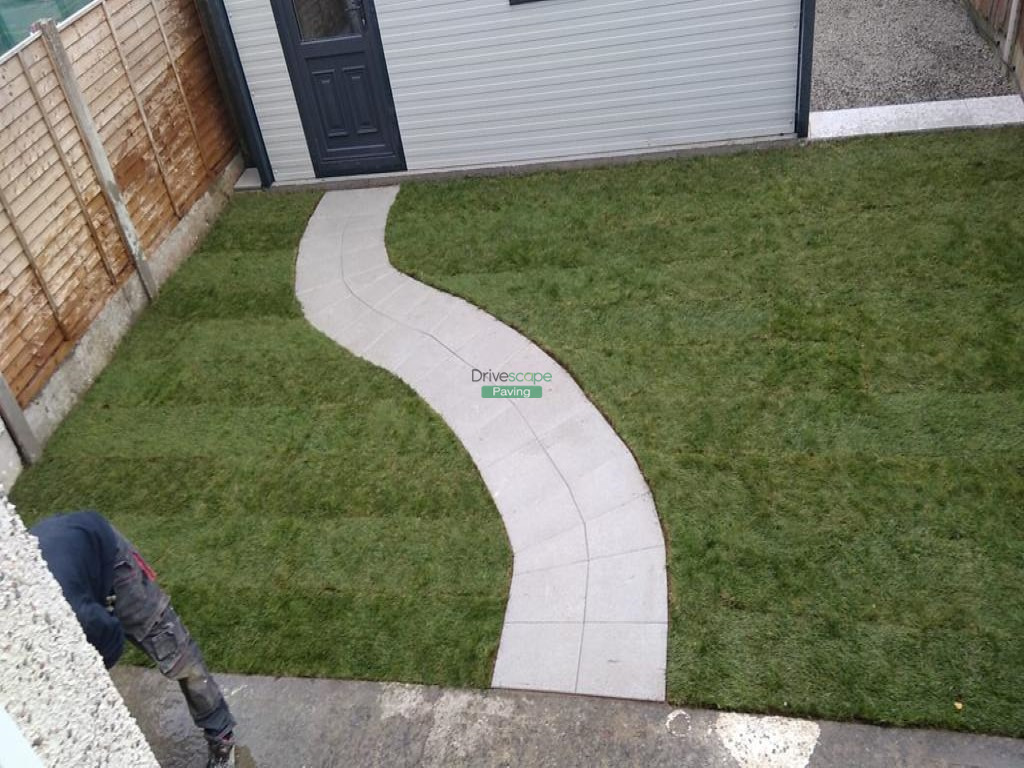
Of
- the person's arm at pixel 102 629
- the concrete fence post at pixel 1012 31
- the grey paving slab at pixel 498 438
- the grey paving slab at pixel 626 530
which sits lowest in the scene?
the grey paving slab at pixel 626 530

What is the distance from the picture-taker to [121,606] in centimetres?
398

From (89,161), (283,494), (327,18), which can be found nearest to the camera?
(283,494)

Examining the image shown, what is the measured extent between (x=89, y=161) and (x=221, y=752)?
5.02 m

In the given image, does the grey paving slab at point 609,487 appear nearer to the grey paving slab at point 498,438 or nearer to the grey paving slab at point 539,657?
the grey paving slab at point 498,438

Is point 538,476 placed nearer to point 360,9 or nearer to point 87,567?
point 87,567

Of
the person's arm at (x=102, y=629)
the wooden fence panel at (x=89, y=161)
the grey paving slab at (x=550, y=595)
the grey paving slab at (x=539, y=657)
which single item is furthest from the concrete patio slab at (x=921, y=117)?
the person's arm at (x=102, y=629)

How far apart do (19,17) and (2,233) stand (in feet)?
5.61

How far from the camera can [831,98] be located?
9.58 metres

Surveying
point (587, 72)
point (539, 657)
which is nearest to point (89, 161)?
point (587, 72)

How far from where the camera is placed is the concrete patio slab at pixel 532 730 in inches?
167

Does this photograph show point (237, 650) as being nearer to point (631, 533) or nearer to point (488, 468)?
point (488, 468)

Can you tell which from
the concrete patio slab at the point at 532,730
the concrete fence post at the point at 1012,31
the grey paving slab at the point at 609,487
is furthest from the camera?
the concrete fence post at the point at 1012,31

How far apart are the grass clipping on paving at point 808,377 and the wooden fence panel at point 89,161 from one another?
2215 mm

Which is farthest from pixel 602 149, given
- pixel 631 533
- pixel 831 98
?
pixel 631 533
